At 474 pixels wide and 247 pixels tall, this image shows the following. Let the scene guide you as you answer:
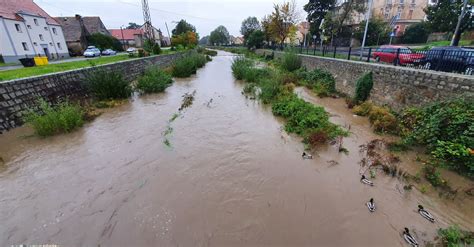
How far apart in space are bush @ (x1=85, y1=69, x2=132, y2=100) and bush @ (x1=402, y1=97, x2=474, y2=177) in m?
11.5

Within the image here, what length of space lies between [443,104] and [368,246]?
16.5 ft

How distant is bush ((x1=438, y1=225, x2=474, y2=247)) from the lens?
2930 mm

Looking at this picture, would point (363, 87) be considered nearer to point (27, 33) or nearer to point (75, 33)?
point (27, 33)

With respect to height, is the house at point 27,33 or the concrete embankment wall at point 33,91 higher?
the house at point 27,33

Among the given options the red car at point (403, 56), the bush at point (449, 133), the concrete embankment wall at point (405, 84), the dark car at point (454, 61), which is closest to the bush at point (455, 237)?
the bush at point (449, 133)

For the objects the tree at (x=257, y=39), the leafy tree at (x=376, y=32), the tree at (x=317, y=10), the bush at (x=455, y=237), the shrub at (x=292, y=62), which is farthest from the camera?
the tree at (x=257, y=39)

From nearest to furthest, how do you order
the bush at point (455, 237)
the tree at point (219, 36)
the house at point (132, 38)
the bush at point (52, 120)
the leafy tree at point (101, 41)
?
1. the bush at point (455, 237)
2. the bush at point (52, 120)
3. the leafy tree at point (101, 41)
4. the house at point (132, 38)
5. the tree at point (219, 36)

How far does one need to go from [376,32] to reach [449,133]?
38385 millimetres

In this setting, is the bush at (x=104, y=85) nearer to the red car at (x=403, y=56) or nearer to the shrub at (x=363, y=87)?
the shrub at (x=363, y=87)

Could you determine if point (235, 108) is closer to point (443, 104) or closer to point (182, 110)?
point (182, 110)

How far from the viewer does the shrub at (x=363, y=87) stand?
8.84m

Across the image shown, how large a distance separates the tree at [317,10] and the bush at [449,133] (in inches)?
1417

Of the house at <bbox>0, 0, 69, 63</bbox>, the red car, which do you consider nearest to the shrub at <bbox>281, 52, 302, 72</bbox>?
the red car

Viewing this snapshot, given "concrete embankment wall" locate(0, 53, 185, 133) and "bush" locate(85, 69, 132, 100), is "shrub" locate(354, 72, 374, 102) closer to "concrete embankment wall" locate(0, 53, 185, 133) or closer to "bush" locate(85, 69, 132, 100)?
"bush" locate(85, 69, 132, 100)
